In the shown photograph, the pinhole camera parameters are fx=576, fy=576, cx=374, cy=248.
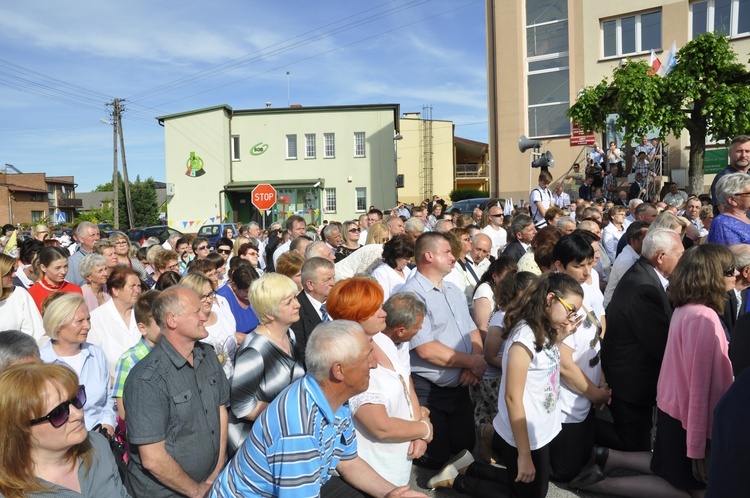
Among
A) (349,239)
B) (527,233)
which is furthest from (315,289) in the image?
(349,239)

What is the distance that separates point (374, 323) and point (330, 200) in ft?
117

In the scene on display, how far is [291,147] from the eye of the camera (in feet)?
129

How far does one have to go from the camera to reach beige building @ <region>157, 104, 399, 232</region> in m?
38.3

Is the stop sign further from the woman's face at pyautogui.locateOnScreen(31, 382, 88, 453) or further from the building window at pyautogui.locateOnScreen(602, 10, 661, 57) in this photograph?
the woman's face at pyautogui.locateOnScreen(31, 382, 88, 453)

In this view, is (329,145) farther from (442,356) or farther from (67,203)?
(67,203)

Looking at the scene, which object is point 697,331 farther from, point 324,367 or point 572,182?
point 572,182

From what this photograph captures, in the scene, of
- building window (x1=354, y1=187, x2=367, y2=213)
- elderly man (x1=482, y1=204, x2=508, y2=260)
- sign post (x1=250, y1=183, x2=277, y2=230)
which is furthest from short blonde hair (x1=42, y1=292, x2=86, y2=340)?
building window (x1=354, y1=187, x2=367, y2=213)

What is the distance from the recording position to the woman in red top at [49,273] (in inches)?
237

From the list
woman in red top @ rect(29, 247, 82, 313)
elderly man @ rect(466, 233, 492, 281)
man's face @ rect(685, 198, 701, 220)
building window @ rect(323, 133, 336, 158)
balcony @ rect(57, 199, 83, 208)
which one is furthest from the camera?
balcony @ rect(57, 199, 83, 208)

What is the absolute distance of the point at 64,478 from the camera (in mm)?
2545

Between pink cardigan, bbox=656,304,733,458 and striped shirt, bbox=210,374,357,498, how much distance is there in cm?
246

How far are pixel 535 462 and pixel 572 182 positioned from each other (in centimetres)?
2203

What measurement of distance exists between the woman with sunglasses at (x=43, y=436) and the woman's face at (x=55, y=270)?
12.9ft

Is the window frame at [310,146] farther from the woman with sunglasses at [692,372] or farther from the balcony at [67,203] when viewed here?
the balcony at [67,203]
